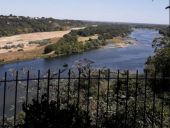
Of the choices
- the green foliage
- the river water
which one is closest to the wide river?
the river water

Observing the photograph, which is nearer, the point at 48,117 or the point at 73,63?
the point at 48,117

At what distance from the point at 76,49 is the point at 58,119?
57.8m

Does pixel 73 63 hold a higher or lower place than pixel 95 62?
higher

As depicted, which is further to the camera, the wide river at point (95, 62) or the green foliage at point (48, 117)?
the wide river at point (95, 62)

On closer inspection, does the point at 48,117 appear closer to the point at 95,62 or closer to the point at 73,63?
the point at 73,63

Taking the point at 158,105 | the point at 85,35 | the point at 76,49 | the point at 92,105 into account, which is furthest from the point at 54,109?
the point at 85,35

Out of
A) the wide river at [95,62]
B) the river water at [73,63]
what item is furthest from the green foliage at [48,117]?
the wide river at [95,62]

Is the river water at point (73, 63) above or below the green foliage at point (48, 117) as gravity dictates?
below

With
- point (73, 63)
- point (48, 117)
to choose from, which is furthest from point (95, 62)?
point (48, 117)

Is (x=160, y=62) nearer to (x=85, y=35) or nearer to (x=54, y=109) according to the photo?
(x=54, y=109)

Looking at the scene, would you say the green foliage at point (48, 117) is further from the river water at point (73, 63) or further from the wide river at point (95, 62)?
the wide river at point (95, 62)

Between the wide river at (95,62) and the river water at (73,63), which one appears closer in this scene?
the river water at (73,63)

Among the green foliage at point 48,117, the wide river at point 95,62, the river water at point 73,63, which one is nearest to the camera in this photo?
the green foliage at point 48,117

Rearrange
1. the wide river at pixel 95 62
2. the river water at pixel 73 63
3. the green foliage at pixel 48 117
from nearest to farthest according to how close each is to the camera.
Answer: the green foliage at pixel 48 117 < the river water at pixel 73 63 < the wide river at pixel 95 62
